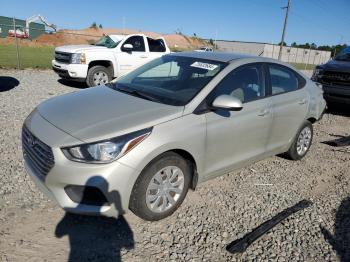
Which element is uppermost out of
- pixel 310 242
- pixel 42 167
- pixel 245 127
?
pixel 245 127

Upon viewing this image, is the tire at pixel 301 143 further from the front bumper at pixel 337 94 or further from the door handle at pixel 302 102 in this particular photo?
the front bumper at pixel 337 94

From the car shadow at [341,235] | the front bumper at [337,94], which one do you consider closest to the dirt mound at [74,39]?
the front bumper at [337,94]

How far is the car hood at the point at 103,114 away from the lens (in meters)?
2.99

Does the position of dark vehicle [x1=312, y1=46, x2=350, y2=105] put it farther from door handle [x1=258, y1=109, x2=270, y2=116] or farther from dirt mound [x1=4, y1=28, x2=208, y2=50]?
dirt mound [x1=4, y1=28, x2=208, y2=50]

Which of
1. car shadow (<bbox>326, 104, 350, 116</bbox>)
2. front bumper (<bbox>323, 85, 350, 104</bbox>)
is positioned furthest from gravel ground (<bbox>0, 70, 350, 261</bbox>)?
car shadow (<bbox>326, 104, 350, 116</bbox>)

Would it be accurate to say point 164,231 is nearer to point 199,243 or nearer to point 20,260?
point 199,243

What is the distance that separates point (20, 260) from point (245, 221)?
2.22 metres

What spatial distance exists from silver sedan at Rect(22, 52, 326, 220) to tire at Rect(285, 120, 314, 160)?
1.04 feet

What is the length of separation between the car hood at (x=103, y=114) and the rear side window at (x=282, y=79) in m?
1.76

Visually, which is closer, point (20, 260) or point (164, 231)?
point (20, 260)

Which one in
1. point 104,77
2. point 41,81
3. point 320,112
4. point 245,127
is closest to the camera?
point 245,127

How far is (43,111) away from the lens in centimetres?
356

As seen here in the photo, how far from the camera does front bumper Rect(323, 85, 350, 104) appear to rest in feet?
28.5

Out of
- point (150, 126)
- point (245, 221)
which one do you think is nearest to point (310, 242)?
point (245, 221)
